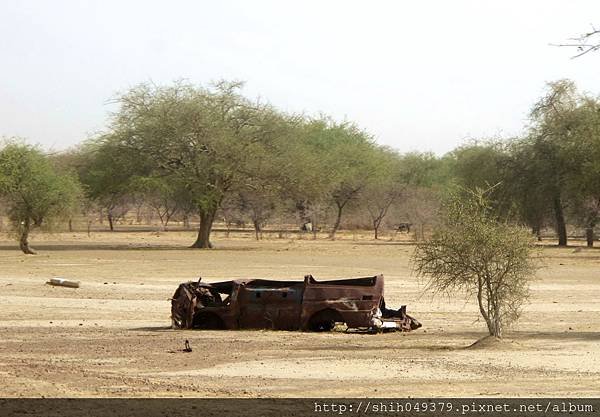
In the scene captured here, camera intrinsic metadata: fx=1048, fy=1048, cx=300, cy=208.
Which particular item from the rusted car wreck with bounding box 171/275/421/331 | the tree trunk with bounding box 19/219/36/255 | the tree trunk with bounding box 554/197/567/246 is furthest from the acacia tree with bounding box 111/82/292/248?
the rusted car wreck with bounding box 171/275/421/331

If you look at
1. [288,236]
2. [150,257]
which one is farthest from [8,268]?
[288,236]

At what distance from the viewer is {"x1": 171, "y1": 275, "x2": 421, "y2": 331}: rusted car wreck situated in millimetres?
20766

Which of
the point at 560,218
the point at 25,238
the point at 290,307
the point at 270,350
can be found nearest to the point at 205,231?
the point at 25,238

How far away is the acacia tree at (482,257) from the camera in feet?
62.0

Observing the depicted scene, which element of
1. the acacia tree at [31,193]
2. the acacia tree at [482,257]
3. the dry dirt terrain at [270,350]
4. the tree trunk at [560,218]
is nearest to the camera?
the dry dirt terrain at [270,350]

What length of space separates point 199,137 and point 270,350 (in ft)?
138

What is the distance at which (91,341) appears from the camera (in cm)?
1909

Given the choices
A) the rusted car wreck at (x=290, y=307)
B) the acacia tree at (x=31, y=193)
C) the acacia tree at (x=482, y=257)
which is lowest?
the rusted car wreck at (x=290, y=307)

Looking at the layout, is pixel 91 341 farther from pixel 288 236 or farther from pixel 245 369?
pixel 288 236

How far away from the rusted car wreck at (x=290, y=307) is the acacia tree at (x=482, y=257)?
6.26 ft

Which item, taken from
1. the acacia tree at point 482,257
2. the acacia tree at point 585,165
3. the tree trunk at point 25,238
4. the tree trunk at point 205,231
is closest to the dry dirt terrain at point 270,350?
the acacia tree at point 482,257

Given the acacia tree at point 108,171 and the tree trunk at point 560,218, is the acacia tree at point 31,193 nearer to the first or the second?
the acacia tree at point 108,171

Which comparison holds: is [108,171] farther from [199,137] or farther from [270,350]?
[270,350]

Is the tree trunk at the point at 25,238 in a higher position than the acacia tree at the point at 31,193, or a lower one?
lower
